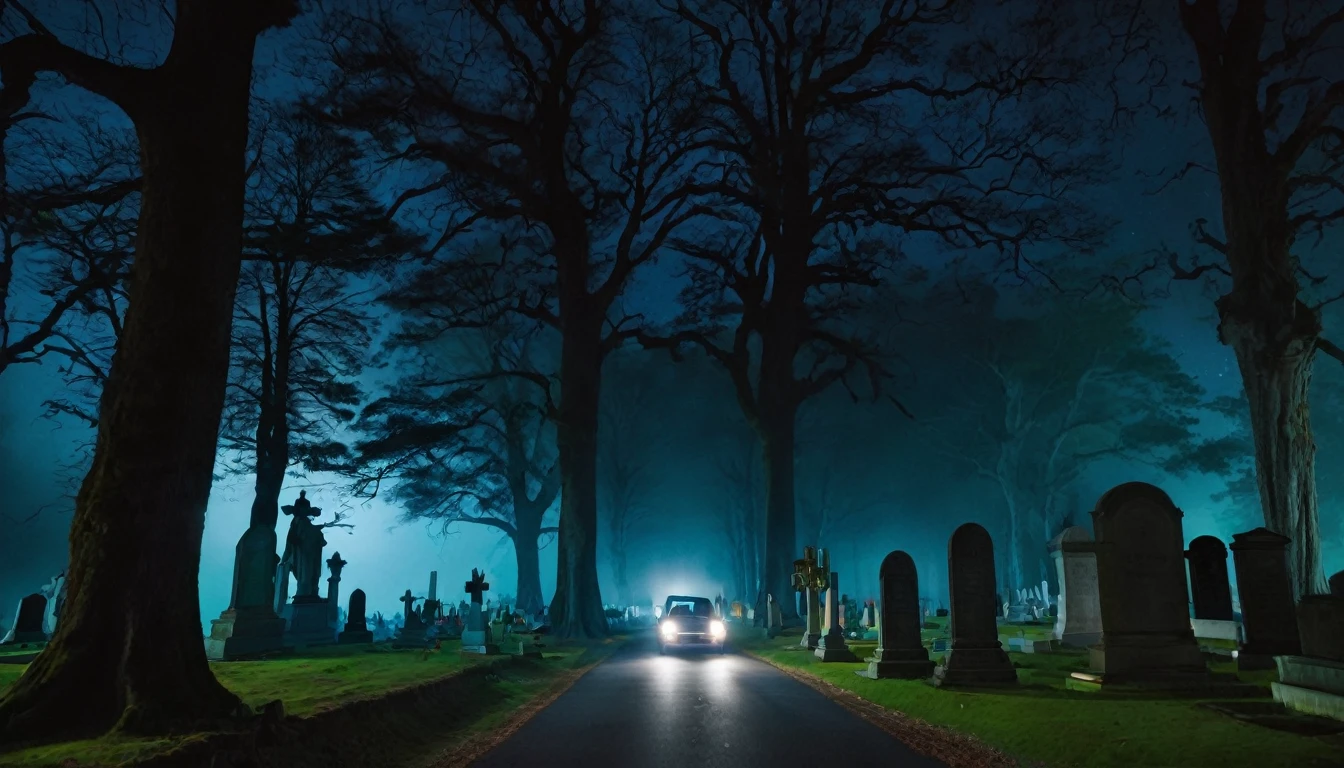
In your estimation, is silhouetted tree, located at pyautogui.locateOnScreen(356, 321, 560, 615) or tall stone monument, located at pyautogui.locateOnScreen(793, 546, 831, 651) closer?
tall stone monument, located at pyautogui.locateOnScreen(793, 546, 831, 651)

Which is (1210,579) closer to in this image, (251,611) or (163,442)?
(163,442)

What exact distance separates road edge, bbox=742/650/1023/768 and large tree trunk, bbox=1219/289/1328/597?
32.2ft

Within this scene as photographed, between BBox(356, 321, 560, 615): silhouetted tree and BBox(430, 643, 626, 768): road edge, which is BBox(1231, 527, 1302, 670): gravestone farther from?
BBox(356, 321, 560, 615): silhouetted tree

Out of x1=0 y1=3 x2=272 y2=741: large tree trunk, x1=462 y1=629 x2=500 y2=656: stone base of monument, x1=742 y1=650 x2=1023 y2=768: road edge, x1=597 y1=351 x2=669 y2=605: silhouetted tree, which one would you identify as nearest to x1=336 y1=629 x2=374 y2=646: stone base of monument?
x1=462 y1=629 x2=500 y2=656: stone base of monument

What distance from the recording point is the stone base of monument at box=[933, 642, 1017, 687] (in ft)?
37.2

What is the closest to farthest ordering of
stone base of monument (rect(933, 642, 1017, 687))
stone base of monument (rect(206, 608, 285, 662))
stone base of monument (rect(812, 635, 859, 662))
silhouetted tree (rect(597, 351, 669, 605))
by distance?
stone base of monument (rect(933, 642, 1017, 687)), stone base of monument (rect(206, 608, 285, 662)), stone base of monument (rect(812, 635, 859, 662)), silhouetted tree (rect(597, 351, 669, 605))

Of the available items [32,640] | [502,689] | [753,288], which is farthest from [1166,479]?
[32,640]

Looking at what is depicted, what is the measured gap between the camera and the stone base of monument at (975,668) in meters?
11.3

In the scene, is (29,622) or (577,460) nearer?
(29,622)

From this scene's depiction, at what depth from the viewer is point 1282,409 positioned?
15570 mm

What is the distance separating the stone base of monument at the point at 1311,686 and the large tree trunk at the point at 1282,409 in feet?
25.7

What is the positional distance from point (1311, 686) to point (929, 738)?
3923 mm

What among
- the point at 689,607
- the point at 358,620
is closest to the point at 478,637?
the point at 689,607

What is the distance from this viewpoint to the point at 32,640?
21.2m
